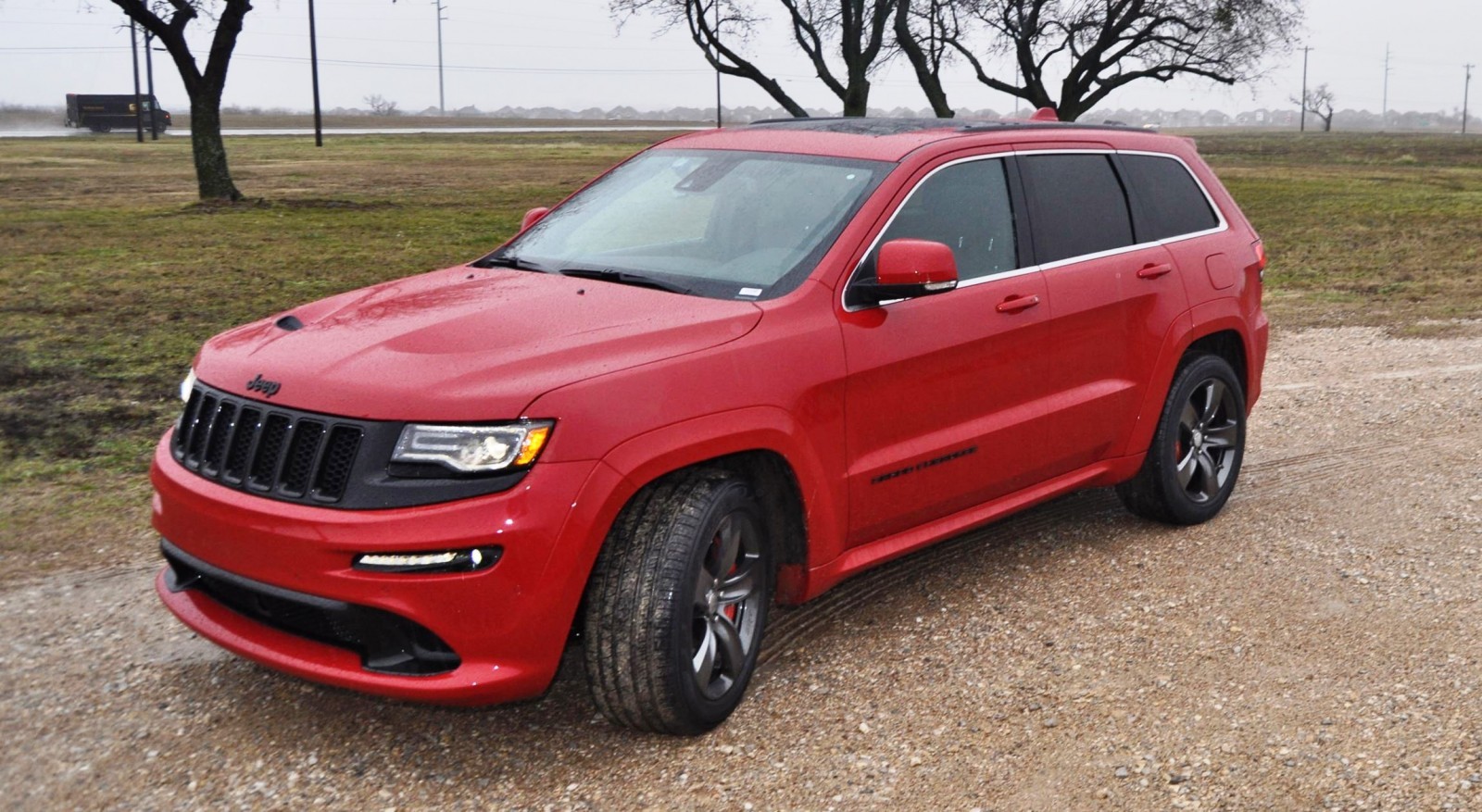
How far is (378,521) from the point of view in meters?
3.53

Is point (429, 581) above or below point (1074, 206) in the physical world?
below

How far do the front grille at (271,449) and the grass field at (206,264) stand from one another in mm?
2147

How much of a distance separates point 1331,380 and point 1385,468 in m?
2.40

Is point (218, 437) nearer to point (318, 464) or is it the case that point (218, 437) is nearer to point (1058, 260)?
point (318, 464)

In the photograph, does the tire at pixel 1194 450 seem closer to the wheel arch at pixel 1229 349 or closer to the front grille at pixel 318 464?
the wheel arch at pixel 1229 349

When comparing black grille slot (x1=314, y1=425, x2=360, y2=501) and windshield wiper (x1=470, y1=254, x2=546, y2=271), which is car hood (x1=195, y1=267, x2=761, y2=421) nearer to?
black grille slot (x1=314, y1=425, x2=360, y2=501)

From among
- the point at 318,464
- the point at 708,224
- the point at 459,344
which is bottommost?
the point at 318,464

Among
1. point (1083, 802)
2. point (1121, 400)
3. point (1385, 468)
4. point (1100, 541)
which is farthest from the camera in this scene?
point (1385, 468)

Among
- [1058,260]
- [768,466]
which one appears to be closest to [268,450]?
[768,466]

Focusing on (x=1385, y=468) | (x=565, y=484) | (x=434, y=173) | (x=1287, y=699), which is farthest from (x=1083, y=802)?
(x=434, y=173)

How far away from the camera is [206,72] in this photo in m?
23.3

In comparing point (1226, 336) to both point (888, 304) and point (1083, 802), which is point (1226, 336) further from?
point (1083, 802)

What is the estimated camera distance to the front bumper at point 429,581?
3.53 m

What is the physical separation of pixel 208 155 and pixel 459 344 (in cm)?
2053
